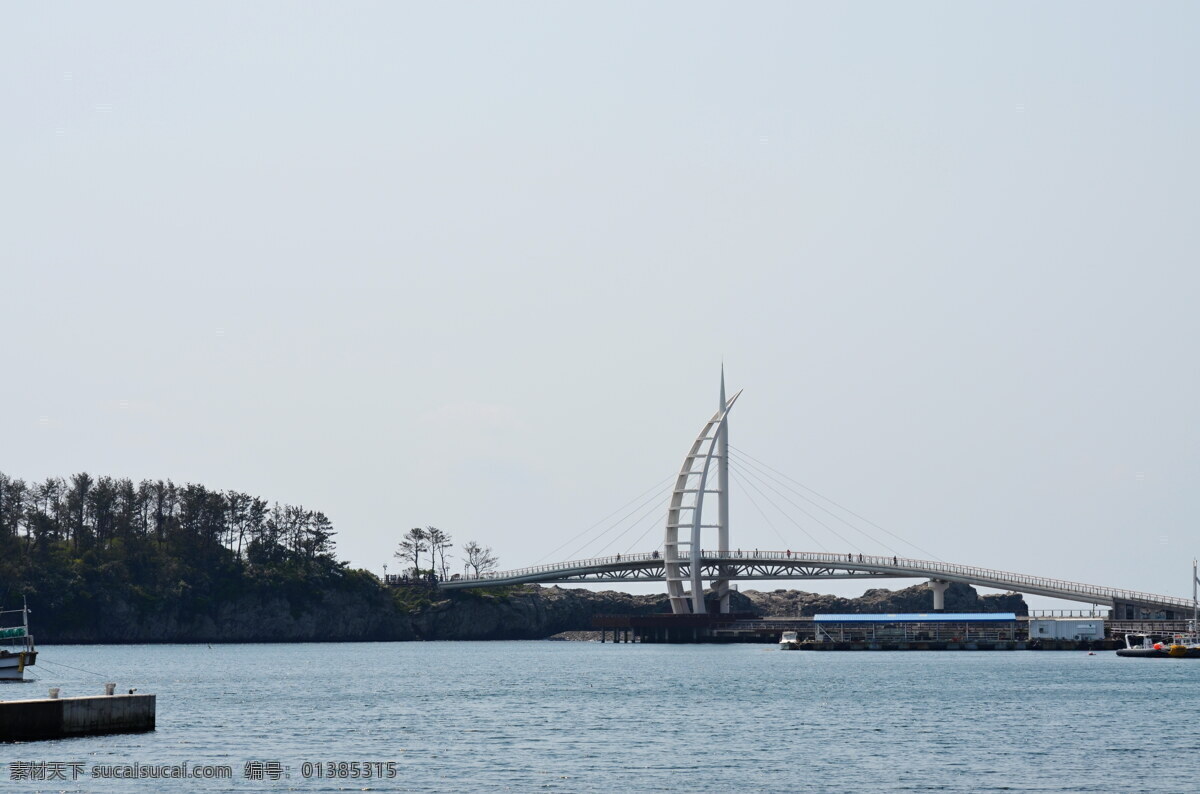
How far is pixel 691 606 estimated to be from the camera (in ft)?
594

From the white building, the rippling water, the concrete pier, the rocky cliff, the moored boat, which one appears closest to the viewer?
the rippling water

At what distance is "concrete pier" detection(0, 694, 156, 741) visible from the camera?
160 ft

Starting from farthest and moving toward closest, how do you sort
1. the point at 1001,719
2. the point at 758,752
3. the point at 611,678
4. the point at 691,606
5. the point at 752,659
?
the point at 691,606 → the point at 752,659 → the point at 611,678 → the point at 1001,719 → the point at 758,752

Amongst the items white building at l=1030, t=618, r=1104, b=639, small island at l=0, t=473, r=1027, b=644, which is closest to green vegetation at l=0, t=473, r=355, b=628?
small island at l=0, t=473, r=1027, b=644

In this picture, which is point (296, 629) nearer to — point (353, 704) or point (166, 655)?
point (166, 655)

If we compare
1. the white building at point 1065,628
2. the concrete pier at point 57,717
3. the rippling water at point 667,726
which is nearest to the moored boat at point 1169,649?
the white building at point 1065,628

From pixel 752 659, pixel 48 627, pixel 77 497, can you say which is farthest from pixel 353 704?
pixel 77 497

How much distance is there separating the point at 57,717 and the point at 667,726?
80.0 ft

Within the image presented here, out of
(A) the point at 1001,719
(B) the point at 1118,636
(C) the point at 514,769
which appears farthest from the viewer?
(B) the point at 1118,636

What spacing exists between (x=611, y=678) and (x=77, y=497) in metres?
88.1

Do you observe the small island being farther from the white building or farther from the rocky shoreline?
the white building

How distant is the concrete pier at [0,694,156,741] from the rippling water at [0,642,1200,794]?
22.9 inches

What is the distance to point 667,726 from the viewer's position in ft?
205

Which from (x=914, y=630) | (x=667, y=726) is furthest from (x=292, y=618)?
(x=667, y=726)
